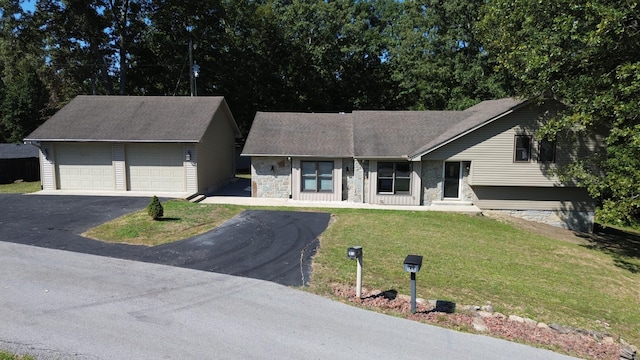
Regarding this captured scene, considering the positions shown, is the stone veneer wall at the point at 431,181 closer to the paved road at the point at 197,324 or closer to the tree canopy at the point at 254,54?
the tree canopy at the point at 254,54

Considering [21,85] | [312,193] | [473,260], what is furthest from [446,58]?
[21,85]

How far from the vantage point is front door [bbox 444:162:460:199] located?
1838cm

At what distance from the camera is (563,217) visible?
17.9 metres

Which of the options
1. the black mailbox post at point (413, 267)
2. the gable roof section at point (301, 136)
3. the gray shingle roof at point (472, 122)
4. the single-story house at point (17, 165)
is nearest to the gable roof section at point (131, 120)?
the gable roof section at point (301, 136)

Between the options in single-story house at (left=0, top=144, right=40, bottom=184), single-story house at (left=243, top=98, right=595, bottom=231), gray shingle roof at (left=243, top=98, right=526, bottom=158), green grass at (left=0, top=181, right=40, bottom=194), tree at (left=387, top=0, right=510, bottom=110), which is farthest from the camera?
tree at (left=387, top=0, right=510, bottom=110)

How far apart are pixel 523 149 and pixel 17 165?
28.5m

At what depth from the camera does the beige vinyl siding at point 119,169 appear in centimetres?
1948

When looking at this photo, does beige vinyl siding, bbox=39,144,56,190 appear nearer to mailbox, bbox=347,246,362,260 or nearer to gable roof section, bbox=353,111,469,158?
gable roof section, bbox=353,111,469,158

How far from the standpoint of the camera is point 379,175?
18.8 metres

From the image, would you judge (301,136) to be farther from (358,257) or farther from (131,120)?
(358,257)

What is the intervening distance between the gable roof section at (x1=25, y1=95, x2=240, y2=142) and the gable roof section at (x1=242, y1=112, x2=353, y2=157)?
272 cm

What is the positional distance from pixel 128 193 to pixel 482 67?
24784mm

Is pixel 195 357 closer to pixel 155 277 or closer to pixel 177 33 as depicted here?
pixel 155 277

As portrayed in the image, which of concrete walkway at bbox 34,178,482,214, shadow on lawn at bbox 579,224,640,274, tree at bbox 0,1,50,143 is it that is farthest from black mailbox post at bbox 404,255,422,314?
tree at bbox 0,1,50,143
